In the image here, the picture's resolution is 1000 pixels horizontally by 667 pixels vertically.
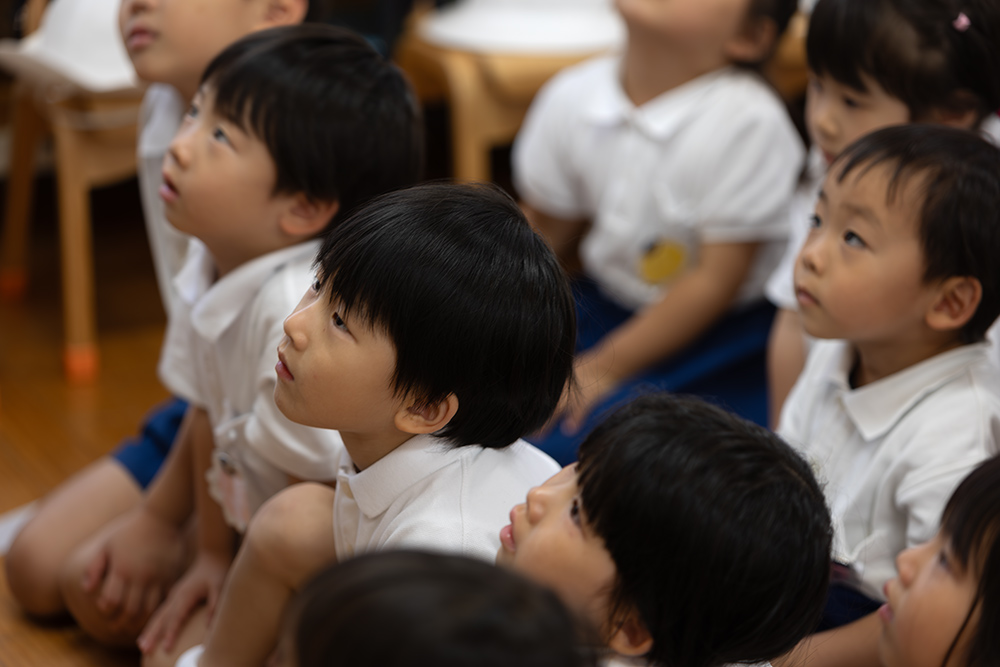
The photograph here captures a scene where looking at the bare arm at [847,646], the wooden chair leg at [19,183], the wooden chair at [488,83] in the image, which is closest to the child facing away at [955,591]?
the bare arm at [847,646]

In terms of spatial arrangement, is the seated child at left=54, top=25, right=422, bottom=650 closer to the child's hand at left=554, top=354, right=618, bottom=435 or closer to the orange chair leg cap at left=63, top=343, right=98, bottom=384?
the child's hand at left=554, top=354, right=618, bottom=435

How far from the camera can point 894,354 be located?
1.05 meters

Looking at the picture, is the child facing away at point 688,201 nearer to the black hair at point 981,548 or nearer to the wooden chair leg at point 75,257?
the black hair at point 981,548

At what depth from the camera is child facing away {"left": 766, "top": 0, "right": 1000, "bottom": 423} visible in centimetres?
115

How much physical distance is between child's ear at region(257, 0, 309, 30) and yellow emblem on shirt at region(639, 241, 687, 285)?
57 cm

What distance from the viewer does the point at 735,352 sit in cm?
152

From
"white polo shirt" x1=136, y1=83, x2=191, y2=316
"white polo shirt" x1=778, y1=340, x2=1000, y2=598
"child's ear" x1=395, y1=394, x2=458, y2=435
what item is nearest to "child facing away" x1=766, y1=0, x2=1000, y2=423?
"white polo shirt" x1=778, y1=340, x2=1000, y2=598

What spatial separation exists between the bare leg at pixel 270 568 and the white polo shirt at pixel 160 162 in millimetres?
470

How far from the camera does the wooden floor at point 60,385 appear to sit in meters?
1.27

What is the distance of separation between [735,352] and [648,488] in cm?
88

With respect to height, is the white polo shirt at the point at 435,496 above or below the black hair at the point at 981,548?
below

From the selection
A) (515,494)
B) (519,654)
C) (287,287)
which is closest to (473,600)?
(519,654)

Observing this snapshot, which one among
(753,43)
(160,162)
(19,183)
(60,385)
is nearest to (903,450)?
(753,43)

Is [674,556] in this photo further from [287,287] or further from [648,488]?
[287,287]
